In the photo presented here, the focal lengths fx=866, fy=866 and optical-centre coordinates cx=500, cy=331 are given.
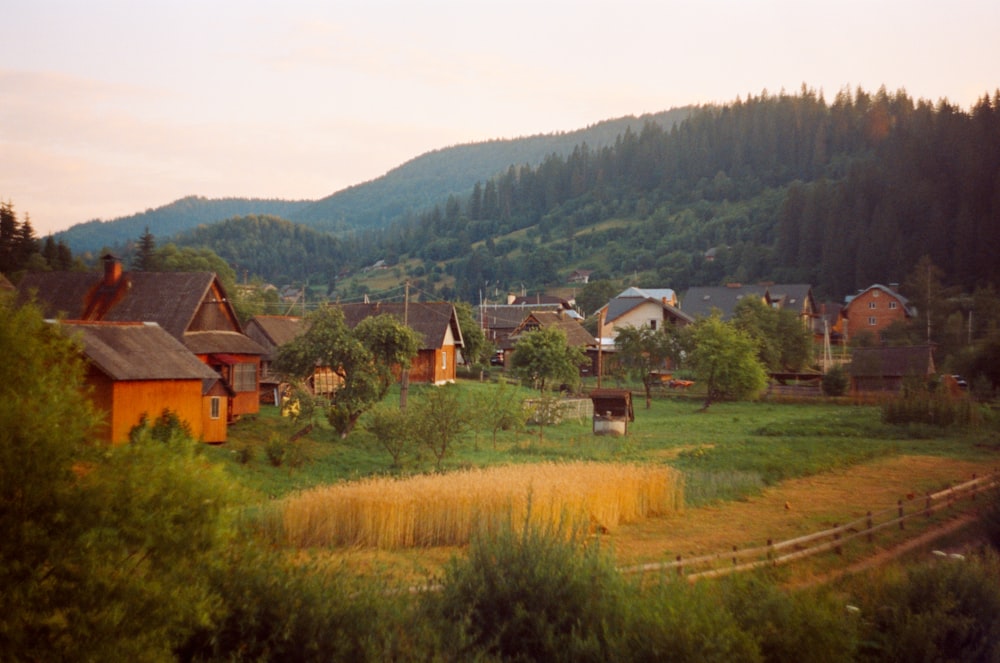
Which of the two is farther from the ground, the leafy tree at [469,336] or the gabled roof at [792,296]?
the gabled roof at [792,296]

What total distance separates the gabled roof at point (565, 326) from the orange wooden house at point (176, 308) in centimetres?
3072

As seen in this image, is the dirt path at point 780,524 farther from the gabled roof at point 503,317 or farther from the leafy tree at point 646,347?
the gabled roof at point 503,317

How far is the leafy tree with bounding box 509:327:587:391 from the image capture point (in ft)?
153

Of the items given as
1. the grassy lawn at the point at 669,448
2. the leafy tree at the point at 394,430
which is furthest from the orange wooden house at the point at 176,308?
the leafy tree at the point at 394,430

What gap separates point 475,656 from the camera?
29.7ft

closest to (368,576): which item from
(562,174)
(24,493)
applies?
(24,493)

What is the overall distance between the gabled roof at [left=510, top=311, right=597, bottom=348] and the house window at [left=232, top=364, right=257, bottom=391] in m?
30.4

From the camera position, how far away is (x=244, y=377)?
3284cm

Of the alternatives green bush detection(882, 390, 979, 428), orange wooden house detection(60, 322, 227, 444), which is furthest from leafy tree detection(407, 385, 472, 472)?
green bush detection(882, 390, 979, 428)

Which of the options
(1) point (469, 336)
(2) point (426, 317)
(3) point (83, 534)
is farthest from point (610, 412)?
(3) point (83, 534)

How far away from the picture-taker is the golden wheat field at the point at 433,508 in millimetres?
15148

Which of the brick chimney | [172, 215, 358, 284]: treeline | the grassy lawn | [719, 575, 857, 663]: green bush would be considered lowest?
the grassy lawn

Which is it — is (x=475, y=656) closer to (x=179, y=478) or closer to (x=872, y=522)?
(x=179, y=478)

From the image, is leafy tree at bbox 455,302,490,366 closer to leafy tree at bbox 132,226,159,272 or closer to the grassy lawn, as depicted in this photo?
the grassy lawn
